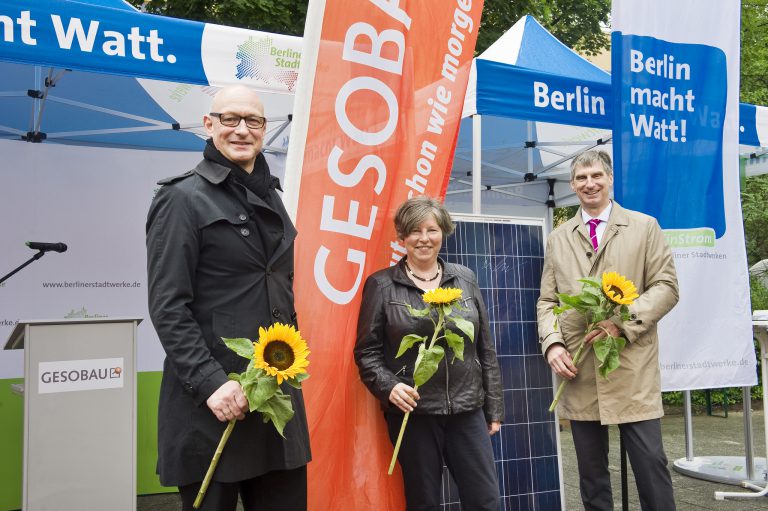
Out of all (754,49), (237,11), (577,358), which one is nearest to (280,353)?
(577,358)

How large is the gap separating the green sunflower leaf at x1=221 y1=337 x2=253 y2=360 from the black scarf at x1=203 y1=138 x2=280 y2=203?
0.50 metres

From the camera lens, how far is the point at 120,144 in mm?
5625

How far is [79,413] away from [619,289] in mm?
2780

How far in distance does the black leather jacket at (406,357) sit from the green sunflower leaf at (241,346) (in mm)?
920

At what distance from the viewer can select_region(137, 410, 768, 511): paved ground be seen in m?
4.67

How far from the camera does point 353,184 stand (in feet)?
9.64

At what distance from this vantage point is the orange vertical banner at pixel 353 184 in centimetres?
280

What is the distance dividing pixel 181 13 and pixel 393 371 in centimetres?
725

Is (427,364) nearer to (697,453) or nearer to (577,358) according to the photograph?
(577,358)

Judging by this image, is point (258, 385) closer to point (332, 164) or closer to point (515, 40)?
point (332, 164)

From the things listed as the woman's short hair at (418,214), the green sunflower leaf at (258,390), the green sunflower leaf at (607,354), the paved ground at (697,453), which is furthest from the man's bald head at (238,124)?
the paved ground at (697,453)

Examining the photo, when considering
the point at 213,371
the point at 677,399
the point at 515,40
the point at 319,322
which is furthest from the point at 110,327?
the point at 677,399

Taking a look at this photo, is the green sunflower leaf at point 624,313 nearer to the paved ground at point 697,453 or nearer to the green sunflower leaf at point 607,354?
the green sunflower leaf at point 607,354

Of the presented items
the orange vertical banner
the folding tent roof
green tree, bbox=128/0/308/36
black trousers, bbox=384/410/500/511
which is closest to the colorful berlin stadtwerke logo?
the folding tent roof
